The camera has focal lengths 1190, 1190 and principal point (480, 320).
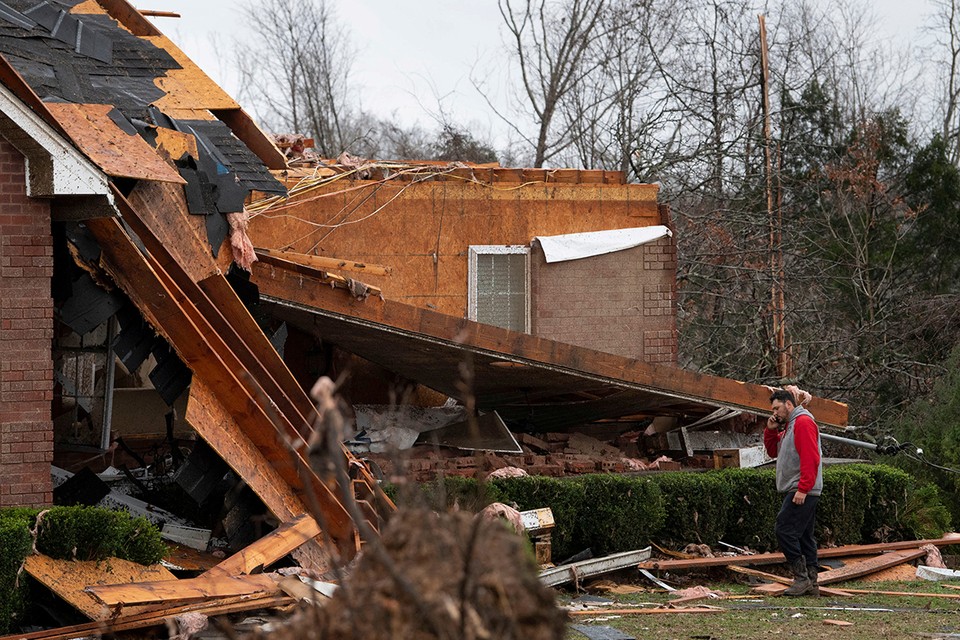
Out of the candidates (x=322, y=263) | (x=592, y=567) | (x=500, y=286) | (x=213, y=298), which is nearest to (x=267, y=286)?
(x=322, y=263)

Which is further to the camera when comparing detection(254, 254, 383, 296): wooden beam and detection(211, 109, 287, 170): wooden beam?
detection(211, 109, 287, 170): wooden beam

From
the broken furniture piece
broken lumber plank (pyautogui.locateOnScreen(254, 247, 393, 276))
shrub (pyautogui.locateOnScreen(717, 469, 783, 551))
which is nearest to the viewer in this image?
the broken furniture piece

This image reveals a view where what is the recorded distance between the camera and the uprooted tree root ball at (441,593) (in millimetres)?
2875

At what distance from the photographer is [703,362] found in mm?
27656

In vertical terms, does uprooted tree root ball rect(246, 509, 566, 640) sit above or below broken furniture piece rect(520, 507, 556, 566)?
above

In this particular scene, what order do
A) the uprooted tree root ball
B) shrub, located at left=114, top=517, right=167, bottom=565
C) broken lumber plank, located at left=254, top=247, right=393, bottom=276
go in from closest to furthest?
the uprooted tree root ball, shrub, located at left=114, top=517, right=167, bottom=565, broken lumber plank, located at left=254, top=247, right=393, bottom=276

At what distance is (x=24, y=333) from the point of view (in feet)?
31.0

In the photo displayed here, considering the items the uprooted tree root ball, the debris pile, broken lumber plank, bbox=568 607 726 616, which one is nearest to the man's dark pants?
broken lumber plank, bbox=568 607 726 616

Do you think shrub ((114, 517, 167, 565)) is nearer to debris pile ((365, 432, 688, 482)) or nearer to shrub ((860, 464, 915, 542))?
debris pile ((365, 432, 688, 482))

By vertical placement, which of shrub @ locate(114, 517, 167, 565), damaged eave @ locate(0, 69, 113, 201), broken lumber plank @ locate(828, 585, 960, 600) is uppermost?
damaged eave @ locate(0, 69, 113, 201)

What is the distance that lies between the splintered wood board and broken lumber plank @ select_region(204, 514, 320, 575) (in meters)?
0.46

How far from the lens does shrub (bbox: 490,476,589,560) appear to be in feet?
39.7

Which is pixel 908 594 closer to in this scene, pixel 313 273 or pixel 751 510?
pixel 751 510

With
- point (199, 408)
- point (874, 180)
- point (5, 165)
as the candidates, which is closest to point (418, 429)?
point (199, 408)
